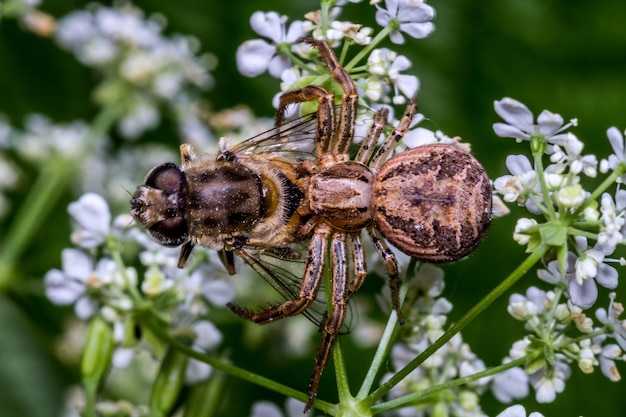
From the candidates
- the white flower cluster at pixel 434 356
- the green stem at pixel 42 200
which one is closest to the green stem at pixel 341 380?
the white flower cluster at pixel 434 356

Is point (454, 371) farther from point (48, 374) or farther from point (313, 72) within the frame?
point (48, 374)

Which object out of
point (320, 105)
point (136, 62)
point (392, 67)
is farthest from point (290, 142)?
point (136, 62)

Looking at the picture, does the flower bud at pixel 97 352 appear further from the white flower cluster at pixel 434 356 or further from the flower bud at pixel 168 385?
the white flower cluster at pixel 434 356

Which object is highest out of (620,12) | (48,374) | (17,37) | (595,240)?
(620,12)

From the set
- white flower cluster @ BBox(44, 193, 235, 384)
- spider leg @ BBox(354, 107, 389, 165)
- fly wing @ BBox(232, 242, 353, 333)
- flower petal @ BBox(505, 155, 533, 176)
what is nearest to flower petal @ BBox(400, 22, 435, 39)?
spider leg @ BBox(354, 107, 389, 165)

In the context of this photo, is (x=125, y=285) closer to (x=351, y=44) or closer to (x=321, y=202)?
(x=321, y=202)

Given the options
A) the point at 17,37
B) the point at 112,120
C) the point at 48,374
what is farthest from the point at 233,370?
the point at 17,37
